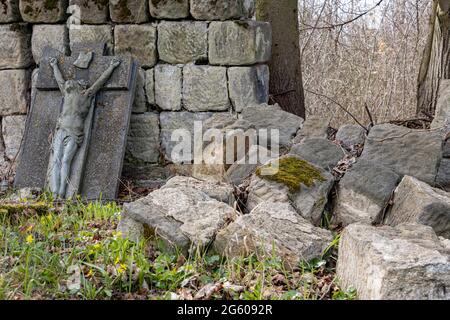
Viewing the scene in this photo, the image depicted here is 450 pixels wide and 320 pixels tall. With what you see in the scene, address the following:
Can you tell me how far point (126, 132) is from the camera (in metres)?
6.16

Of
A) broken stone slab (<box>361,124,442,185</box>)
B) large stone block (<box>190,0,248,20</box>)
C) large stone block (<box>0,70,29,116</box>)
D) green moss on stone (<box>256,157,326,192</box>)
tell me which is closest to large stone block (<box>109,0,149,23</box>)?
large stone block (<box>190,0,248,20</box>)

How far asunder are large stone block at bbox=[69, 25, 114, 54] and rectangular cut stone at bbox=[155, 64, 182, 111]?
0.56 m

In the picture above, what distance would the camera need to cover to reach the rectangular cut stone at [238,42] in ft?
20.8

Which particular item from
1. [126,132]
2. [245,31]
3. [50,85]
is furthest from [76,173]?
[245,31]

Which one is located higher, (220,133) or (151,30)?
(151,30)

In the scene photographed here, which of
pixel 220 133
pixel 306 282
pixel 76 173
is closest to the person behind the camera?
pixel 306 282

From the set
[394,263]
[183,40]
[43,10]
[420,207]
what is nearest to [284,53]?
[183,40]

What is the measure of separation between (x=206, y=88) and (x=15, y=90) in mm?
2072

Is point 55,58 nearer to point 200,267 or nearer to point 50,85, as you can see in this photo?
point 50,85

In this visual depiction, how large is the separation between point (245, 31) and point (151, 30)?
3.18ft

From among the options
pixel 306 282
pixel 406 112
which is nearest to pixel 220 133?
pixel 306 282
